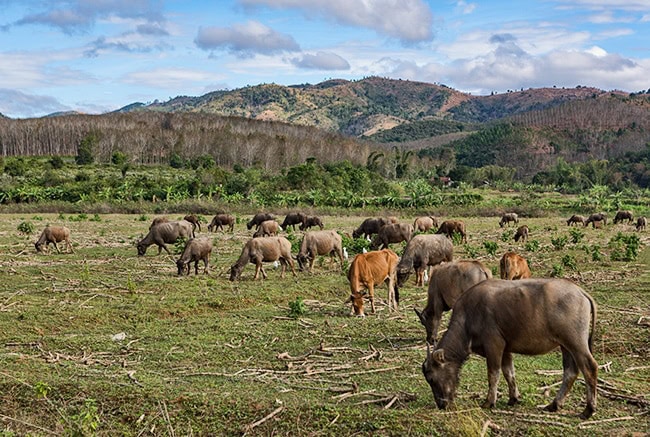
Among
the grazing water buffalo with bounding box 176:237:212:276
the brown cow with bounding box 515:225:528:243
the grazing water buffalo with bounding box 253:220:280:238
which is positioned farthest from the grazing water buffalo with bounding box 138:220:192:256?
the brown cow with bounding box 515:225:528:243

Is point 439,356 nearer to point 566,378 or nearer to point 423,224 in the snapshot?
point 566,378

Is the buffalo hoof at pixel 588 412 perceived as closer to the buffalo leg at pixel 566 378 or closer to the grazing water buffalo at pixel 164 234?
the buffalo leg at pixel 566 378

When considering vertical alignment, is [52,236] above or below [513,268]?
below

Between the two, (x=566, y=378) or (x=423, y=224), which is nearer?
(x=566, y=378)

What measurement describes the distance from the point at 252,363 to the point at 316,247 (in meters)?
11.4

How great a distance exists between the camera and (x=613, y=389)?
30.8ft

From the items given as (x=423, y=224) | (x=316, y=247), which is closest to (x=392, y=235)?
(x=316, y=247)

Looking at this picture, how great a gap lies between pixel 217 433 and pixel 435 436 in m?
2.78

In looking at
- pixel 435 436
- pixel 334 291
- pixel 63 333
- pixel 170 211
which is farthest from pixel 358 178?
pixel 435 436

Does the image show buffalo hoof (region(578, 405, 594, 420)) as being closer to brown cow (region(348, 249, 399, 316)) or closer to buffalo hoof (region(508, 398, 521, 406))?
buffalo hoof (region(508, 398, 521, 406))

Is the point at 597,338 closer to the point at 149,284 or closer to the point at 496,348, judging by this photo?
the point at 496,348

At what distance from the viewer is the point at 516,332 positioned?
330 inches

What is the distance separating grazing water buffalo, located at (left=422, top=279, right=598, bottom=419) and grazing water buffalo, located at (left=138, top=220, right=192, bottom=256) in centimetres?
1956

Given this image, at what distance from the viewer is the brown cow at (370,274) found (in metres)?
15.4
